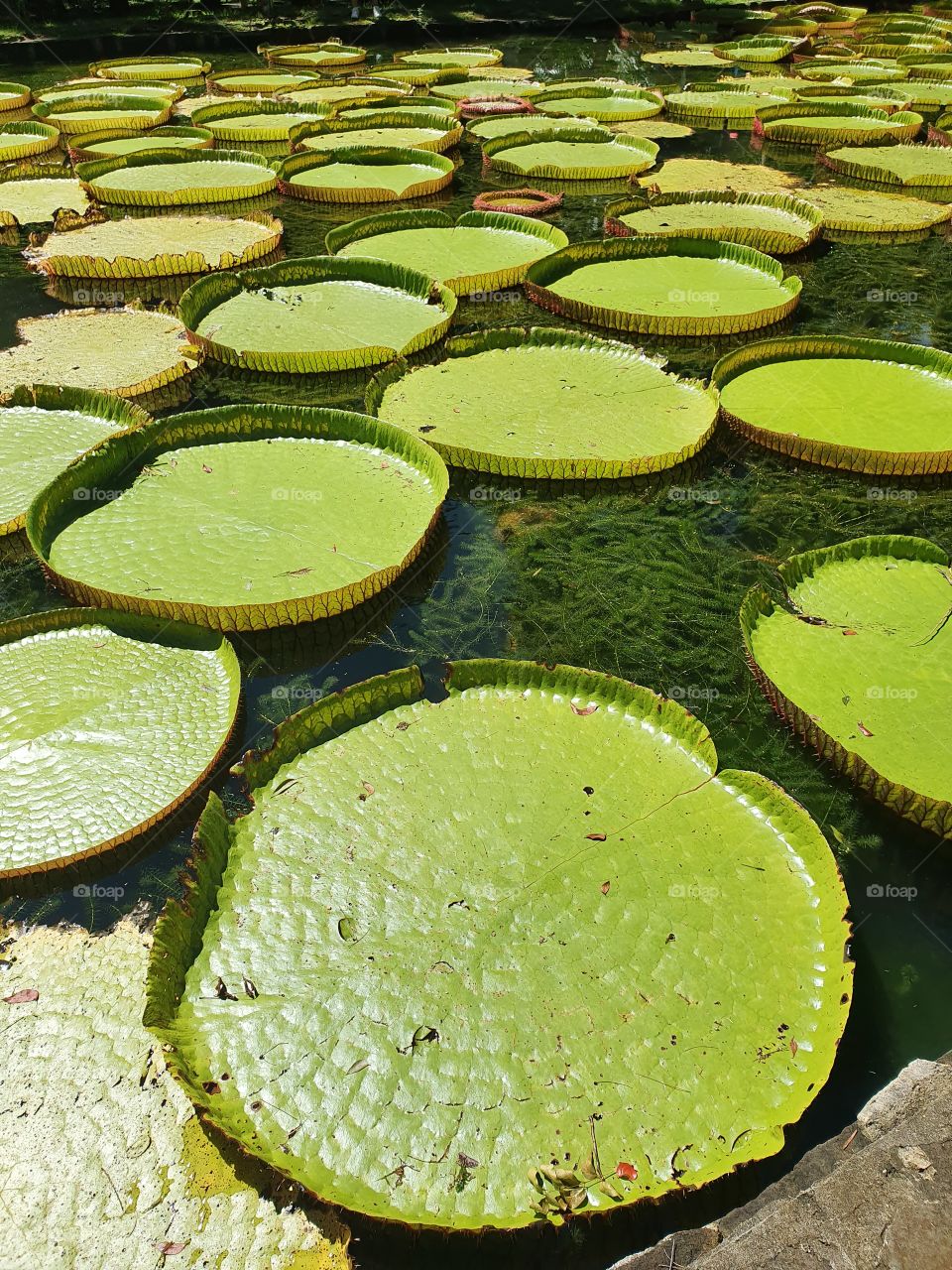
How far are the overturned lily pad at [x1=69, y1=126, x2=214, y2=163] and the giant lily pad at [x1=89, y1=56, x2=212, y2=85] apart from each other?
14.0 ft

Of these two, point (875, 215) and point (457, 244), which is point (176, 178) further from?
point (875, 215)

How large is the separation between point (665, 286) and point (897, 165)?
16.1 ft

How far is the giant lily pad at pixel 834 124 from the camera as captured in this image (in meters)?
10.5

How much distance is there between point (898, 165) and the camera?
9742mm

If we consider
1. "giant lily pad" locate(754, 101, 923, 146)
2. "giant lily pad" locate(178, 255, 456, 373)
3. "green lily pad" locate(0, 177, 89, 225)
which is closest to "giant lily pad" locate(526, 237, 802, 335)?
"giant lily pad" locate(178, 255, 456, 373)

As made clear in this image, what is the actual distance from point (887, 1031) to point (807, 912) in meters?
0.36

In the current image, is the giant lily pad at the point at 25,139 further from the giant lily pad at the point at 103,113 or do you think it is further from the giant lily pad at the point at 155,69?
the giant lily pad at the point at 155,69

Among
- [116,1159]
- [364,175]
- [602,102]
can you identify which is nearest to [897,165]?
[602,102]

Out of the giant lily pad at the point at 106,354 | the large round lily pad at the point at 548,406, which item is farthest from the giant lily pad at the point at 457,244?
the giant lily pad at the point at 106,354

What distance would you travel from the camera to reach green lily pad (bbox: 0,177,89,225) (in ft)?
27.4

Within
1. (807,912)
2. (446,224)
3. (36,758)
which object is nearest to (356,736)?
(36,758)

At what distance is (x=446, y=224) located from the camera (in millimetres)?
7863

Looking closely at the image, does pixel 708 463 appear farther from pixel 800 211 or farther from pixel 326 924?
pixel 800 211

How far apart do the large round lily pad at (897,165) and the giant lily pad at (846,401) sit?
4649 mm
